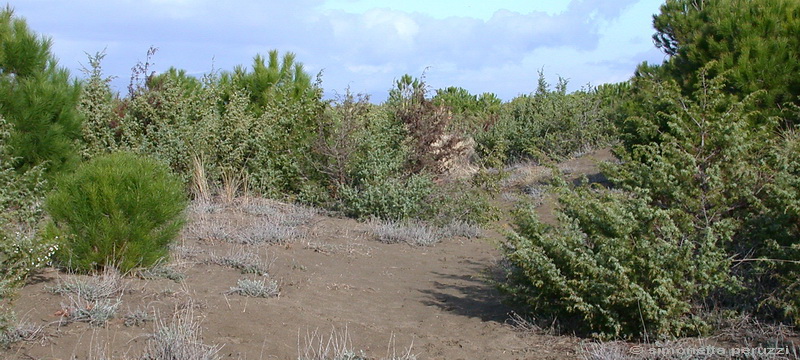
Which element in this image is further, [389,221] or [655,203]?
[389,221]

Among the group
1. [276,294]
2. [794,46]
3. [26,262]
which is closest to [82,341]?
[26,262]

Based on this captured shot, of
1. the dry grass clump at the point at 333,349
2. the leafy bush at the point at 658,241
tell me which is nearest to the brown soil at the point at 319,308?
the dry grass clump at the point at 333,349

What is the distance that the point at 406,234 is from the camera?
9258 millimetres

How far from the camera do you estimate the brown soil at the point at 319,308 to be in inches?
196

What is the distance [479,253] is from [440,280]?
1.53 m

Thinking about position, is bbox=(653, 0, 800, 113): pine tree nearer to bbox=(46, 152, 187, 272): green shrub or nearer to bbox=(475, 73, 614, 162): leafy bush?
bbox=(475, 73, 614, 162): leafy bush

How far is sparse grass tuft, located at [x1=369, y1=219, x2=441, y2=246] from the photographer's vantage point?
9125 mm

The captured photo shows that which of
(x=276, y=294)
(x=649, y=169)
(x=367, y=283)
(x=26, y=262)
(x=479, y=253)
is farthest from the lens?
(x=479, y=253)

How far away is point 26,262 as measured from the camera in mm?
5207

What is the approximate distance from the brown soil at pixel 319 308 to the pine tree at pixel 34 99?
2056mm

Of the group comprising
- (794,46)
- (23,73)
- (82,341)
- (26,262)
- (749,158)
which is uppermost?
(794,46)

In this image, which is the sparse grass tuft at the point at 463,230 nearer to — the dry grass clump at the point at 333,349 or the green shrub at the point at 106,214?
the green shrub at the point at 106,214

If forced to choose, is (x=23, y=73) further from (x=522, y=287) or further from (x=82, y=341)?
(x=522, y=287)

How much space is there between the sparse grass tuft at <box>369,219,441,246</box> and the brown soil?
47 centimetres
